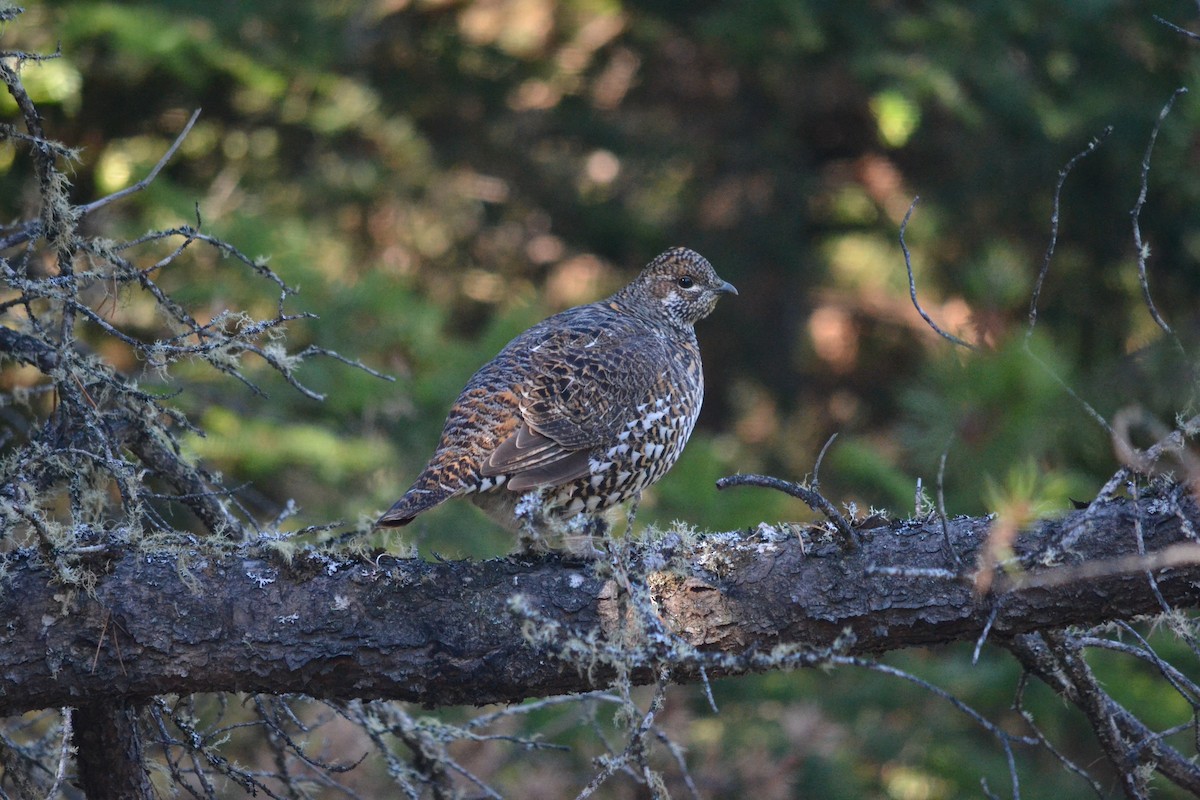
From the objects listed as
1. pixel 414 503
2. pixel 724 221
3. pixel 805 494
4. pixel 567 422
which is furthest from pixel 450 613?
pixel 724 221

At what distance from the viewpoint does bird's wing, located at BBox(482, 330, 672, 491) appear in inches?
161

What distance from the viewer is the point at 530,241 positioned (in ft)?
30.9

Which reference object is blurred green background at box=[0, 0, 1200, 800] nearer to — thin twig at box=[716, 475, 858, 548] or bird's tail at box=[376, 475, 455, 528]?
bird's tail at box=[376, 475, 455, 528]

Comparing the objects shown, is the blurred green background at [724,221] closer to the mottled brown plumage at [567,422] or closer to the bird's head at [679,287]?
the bird's head at [679,287]

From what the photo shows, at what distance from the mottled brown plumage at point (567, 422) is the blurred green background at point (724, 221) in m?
1.49

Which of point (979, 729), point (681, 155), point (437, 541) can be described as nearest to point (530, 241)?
point (681, 155)

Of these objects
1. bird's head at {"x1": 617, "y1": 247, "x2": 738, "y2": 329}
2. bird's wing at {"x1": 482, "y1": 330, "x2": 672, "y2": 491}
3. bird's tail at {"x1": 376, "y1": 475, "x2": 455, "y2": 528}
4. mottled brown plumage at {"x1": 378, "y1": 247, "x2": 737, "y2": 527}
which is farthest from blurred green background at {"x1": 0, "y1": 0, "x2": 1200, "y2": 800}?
bird's tail at {"x1": 376, "y1": 475, "x2": 455, "y2": 528}

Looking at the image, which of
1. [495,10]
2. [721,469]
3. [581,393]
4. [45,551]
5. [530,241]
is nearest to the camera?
[45,551]

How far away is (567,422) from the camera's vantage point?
4211 mm

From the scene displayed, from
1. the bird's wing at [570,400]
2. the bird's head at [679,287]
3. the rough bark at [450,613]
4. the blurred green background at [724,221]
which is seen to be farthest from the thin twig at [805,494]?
the bird's head at [679,287]

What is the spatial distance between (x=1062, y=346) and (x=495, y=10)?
466cm

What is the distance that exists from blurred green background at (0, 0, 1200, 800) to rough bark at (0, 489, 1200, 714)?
2.41 m

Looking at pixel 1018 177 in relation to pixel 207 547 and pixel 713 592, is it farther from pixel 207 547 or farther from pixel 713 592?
pixel 207 547

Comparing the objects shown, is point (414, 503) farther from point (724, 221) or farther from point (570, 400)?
point (724, 221)
